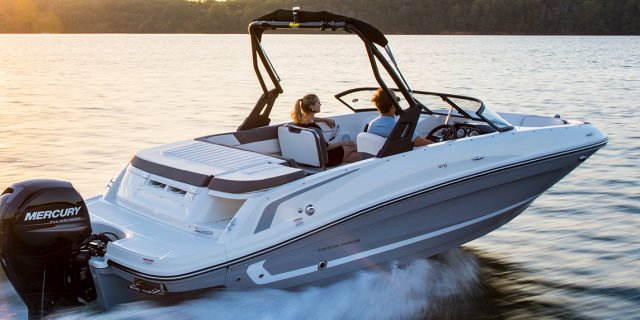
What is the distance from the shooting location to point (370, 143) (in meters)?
5.75

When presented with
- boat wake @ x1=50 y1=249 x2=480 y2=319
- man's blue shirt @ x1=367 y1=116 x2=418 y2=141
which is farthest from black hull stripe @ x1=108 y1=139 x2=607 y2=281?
man's blue shirt @ x1=367 y1=116 x2=418 y2=141

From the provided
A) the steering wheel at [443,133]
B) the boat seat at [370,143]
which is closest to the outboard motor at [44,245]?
the boat seat at [370,143]

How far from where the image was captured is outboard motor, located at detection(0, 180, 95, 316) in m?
4.46

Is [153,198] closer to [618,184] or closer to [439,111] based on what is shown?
[439,111]

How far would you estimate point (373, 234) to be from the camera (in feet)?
17.6

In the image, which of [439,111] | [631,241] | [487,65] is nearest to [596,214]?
[631,241]

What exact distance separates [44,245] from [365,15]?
64.1 meters

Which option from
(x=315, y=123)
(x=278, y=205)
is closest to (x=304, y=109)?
(x=315, y=123)

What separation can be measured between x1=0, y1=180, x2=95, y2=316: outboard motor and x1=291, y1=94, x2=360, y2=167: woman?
77.9 inches

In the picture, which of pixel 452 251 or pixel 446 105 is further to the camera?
pixel 452 251

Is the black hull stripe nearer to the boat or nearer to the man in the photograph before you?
the boat

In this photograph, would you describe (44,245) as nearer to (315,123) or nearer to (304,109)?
(304,109)

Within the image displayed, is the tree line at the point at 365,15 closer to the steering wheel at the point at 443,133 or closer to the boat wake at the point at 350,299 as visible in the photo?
the steering wheel at the point at 443,133

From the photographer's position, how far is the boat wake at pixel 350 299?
4.71 meters
